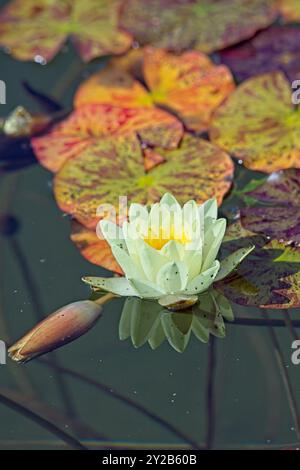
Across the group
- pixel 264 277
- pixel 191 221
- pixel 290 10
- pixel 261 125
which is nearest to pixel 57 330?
pixel 191 221

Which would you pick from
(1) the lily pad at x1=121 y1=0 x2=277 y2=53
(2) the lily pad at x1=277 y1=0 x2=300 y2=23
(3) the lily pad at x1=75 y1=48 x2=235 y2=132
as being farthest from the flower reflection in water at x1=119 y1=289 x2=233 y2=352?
(2) the lily pad at x1=277 y1=0 x2=300 y2=23

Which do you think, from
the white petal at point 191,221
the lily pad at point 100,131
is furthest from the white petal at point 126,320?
the lily pad at point 100,131

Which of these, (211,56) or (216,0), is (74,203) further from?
(216,0)

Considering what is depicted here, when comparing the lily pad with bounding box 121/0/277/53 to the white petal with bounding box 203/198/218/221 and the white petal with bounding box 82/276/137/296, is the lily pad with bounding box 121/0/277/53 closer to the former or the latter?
the white petal with bounding box 203/198/218/221

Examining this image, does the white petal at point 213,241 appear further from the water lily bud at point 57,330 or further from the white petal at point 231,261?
the water lily bud at point 57,330

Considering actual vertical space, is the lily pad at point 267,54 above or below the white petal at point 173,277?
above
